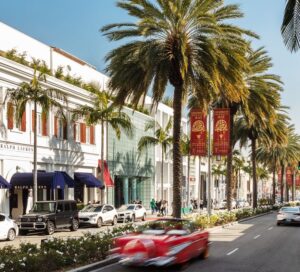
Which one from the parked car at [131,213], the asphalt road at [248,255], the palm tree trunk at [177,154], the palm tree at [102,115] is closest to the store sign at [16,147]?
the palm tree at [102,115]

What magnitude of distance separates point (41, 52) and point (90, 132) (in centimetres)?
929

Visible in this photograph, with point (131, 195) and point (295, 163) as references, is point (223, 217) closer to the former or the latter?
point (131, 195)

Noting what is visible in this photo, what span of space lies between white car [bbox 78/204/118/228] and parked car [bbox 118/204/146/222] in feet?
9.34

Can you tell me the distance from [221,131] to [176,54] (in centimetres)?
938

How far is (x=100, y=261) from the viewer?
1709 cm

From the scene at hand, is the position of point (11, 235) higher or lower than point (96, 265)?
lower

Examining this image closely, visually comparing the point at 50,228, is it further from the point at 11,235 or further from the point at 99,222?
the point at 99,222

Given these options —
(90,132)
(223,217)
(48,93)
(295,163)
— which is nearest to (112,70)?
(48,93)

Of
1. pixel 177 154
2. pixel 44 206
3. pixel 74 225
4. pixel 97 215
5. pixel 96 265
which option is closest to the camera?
pixel 96 265

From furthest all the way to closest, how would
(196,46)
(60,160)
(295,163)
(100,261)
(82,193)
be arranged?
(295,163) < (82,193) < (60,160) < (196,46) < (100,261)

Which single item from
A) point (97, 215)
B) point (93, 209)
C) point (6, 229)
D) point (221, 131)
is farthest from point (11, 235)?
point (221, 131)

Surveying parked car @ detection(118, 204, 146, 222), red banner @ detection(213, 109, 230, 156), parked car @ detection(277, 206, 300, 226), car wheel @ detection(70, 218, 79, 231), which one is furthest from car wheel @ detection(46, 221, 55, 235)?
parked car @ detection(277, 206, 300, 226)

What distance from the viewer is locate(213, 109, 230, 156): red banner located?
35906 millimetres

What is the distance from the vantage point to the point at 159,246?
15.0 metres
